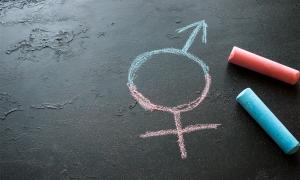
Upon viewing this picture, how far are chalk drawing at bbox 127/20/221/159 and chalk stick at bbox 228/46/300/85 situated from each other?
0.36 meters

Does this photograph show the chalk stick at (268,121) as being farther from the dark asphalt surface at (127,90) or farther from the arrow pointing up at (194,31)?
the arrow pointing up at (194,31)

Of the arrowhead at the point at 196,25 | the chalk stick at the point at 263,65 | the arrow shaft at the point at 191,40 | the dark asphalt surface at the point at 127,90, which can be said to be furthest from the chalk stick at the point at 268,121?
the arrowhead at the point at 196,25

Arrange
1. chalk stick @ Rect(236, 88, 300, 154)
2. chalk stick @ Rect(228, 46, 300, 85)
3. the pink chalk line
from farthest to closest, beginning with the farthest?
chalk stick @ Rect(228, 46, 300, 85) → the pink chalk line → chalk stick @ Rect(236, 88, 300, 154)

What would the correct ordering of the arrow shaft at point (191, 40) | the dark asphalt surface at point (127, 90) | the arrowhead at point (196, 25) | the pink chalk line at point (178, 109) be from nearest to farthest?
the dark asphalt surface at point (127, 90), the pink chalk line at point (178, 109), the arrow shaft at point (191, 40), the arrowhead at point (196, 25)

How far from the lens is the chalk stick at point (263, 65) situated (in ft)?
11.9

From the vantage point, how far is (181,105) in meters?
3.67

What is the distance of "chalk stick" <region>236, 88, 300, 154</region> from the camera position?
318 centimetres

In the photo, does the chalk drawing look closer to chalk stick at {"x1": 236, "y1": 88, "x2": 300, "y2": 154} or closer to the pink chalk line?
the pink chalk line

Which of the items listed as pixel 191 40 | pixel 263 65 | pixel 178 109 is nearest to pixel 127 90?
pixel 178 109

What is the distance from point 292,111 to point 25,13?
3.69m

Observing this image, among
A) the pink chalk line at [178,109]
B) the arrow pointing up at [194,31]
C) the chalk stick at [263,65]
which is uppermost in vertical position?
the arrow pointing up at [194,31]

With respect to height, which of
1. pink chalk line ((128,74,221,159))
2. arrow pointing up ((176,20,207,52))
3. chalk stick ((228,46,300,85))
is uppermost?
arrow pointing up ((176,20,207,52))

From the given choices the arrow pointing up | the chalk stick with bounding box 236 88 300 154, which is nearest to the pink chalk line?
the chalk stick with bounding box 236 88 300 154

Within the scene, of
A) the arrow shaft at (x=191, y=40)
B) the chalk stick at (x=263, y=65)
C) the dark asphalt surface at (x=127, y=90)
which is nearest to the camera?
the dark asphalt surface at (x=127, y=90)
